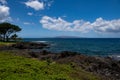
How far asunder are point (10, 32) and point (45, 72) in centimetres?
9037

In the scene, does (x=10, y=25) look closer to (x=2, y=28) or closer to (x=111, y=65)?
(x=2, y=28)

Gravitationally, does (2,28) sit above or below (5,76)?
above

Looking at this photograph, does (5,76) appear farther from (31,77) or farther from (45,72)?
(45,72)

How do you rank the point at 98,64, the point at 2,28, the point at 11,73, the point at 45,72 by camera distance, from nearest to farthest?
the point at 11,73
the point at 45,72
the point at 98,64
the point at 2,28

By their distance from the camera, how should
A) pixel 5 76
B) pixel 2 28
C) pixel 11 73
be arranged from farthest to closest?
pixel 2 28 < pixel 11 73 < pixel 5 76

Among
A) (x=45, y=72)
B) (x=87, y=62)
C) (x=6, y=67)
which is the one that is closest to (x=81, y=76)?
(x=45, y=72)

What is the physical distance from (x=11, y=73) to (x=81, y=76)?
6.98 meters

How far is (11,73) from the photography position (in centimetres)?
1911

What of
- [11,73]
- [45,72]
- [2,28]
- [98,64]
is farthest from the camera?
[2,28]

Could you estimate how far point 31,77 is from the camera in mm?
18125

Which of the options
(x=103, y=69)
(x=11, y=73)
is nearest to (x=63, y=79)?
(x=11, y=73)

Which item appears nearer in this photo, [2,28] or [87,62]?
[87,62]

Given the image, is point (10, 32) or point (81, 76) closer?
point (81, 76)

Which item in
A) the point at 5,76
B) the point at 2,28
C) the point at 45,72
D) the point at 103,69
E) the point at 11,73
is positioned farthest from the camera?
the point at 2,28
